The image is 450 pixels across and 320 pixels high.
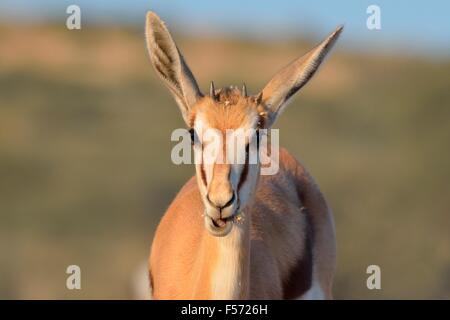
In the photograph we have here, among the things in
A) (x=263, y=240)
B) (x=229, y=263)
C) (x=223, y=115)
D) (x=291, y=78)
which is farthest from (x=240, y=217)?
(x=263, y=240)

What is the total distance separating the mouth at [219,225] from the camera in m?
11.0

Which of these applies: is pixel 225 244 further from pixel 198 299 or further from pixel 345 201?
pixel 345 201

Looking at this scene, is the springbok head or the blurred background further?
the blurred background

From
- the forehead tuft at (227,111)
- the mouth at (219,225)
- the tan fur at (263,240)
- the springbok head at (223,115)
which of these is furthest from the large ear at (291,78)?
the mouth at (219,225)

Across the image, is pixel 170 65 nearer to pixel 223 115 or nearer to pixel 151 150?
pixel 223 115

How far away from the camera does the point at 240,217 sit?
37.4 feet

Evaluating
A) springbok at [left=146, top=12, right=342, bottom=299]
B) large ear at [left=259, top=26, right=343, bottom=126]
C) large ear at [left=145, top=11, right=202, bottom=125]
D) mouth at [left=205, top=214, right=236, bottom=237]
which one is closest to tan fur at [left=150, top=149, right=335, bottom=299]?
springbok at [left=146, top=12, right=342, bottom=299]

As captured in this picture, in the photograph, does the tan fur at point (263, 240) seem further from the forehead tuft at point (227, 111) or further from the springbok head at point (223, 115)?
the forehead tuft at point (227, 111)

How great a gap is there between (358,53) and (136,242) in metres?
25.1

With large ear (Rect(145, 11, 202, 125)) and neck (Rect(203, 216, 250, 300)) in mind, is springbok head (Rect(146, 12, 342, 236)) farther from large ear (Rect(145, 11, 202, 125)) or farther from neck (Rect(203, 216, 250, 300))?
neck (Rect(203, 216, 250, 300))

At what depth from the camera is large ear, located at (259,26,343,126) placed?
11.8m

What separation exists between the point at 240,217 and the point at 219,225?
0.41m

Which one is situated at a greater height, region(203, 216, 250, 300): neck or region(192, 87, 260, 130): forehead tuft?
region(192, 87, 260, 130): forehead tuft

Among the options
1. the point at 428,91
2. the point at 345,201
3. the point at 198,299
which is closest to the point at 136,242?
the point at 345,201
